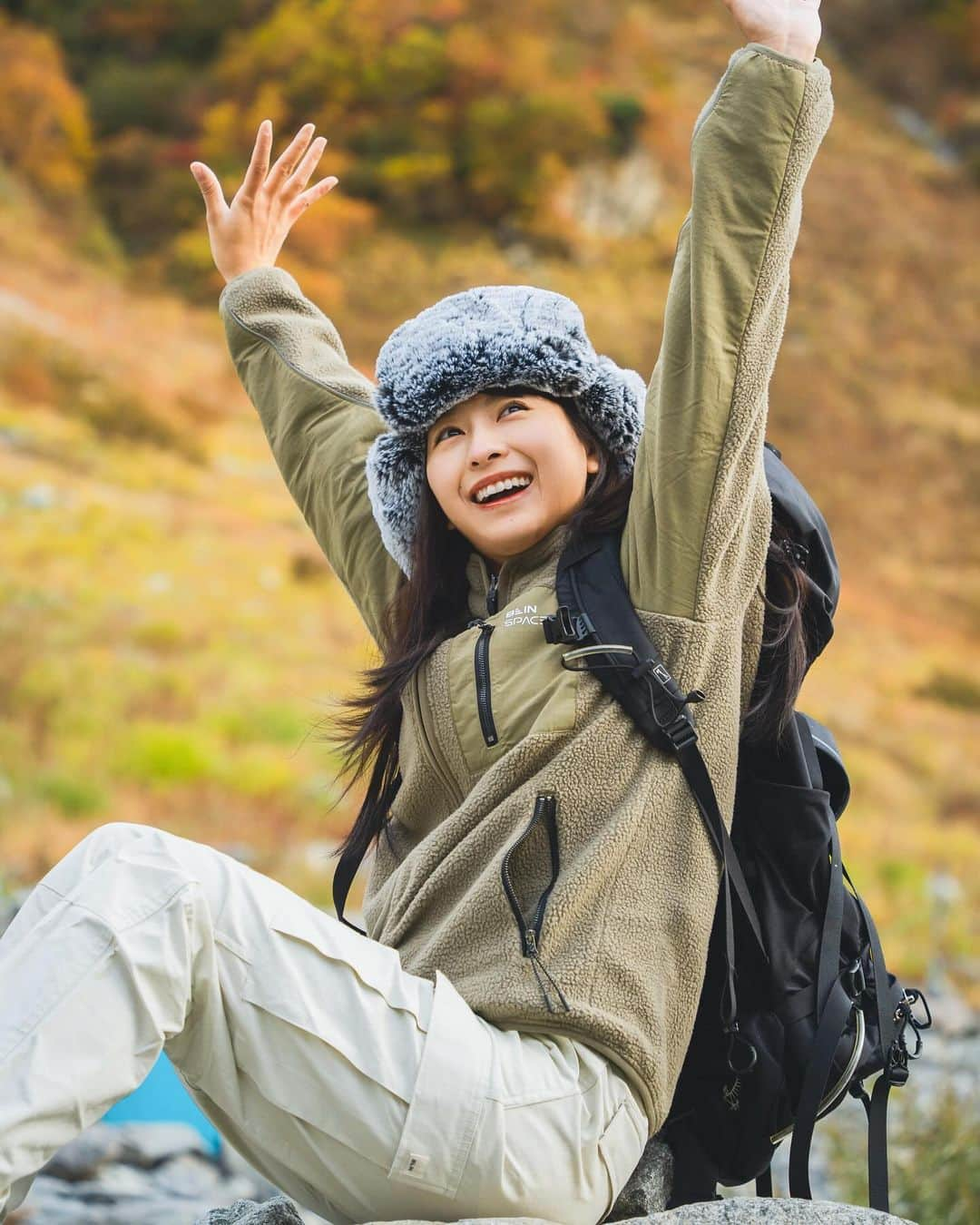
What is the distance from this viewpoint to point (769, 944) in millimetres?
2092

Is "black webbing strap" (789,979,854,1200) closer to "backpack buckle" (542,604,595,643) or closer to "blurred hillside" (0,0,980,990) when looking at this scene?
"backpack buckle" (542,604,595,643)

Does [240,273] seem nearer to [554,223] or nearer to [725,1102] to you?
[725,1102]

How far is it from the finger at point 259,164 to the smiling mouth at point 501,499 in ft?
2.88

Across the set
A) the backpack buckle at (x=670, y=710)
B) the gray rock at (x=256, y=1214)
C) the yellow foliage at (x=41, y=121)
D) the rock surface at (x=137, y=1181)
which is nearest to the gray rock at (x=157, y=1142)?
the rock surface at (x=137, y=1181)

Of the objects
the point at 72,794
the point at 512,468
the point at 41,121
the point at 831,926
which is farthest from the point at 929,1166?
the point at 41,121

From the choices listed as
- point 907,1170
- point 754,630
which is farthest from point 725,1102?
point 907,1170

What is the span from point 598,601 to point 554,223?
1416 centimetres

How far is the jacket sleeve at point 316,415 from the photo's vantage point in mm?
2639

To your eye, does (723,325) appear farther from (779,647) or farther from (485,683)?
(485,683)

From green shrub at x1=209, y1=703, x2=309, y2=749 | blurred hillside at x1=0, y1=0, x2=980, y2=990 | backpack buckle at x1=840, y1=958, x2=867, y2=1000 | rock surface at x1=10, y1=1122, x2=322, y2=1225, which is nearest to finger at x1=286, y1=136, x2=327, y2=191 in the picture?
backpack buckle at x1=840, y1=958, x2=867, y2=1000

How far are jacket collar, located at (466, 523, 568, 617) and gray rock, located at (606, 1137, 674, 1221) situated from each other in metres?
0.85

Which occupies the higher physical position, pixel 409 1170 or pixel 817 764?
pixel 817 764

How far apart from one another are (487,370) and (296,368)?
2.28 feet

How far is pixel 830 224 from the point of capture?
1684cm
